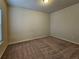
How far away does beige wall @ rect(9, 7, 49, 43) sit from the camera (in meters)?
3.84

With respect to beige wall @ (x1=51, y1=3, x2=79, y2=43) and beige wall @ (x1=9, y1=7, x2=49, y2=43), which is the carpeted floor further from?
beige wall @ (x1=9, y1=7, x2=49, y2=43)

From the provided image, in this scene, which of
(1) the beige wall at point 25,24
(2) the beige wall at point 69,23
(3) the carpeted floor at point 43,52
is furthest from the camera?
(1) the beige wall at point 25,24

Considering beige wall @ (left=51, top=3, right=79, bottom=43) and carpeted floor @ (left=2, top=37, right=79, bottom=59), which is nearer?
carpeted floor @ (left=2, top=37, right=79, bottom=59)

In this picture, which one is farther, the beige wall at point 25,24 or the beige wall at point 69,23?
the beige wall at point 25,24

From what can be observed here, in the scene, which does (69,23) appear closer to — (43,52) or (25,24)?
(43,52)

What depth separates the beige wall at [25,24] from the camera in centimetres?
384

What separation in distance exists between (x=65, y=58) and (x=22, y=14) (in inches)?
144

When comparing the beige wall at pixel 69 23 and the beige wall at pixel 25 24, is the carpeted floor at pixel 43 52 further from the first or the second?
the beige wall at pixel 25 24

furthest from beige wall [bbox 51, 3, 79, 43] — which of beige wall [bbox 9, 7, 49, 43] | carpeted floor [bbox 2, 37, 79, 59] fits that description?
beige wall [bbox 9, 7, 49, 43]

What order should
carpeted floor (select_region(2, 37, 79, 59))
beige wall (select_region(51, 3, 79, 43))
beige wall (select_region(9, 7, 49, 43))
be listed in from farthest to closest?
beige wall (select_region(9, 7, 49, 43)) → beige wall (select_region(51, 3, 79, 43)) → carpeted floor (select_region(2, 37, 79, 59))

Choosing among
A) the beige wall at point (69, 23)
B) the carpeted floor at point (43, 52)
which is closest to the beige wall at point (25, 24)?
the carpeted floor at point (43, 52)

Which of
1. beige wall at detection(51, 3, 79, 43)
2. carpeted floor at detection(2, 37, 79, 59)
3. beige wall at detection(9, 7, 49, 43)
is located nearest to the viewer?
carpeted floor at detection(2, 37, 79, 59)

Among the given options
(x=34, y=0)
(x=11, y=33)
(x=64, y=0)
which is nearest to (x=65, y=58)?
(x=64, y=0)

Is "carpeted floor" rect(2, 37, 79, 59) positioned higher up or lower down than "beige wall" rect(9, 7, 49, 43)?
lower down
